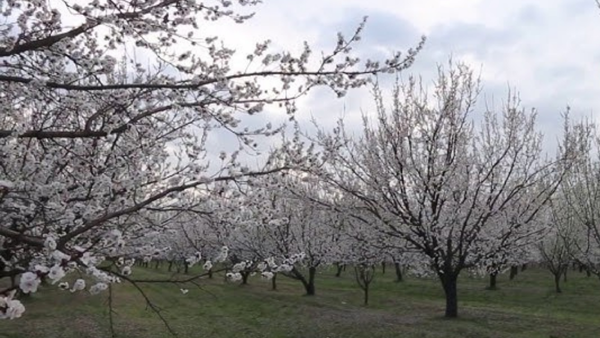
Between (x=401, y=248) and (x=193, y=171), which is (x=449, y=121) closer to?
(x=401, y=248)

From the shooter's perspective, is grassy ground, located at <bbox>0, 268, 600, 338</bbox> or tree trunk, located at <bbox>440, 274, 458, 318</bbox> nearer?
grassy ground, located at <bbox>0, 268, 600, 338</bbox>

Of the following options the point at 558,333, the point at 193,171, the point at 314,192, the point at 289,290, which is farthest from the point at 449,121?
the point at 289,290

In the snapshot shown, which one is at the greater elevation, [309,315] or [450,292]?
[450,292]

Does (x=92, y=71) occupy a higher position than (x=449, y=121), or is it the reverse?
(x=449, y=121)

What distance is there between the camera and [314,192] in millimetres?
20781

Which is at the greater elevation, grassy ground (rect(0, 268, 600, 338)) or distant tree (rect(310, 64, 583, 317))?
distant tree (rect(310, 64, 583, 317))

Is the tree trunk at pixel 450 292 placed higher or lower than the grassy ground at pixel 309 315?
higher

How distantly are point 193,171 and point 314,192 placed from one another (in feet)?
46.6

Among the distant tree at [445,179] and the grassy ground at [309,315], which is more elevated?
the distant tree at [445,179]

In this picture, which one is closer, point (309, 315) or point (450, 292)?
point (450, 292)

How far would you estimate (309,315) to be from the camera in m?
21.0

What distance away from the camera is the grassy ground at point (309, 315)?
54.6 feet

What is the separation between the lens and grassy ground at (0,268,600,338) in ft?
54.6

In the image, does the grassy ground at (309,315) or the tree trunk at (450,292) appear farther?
the tree trunk at (450,292)
